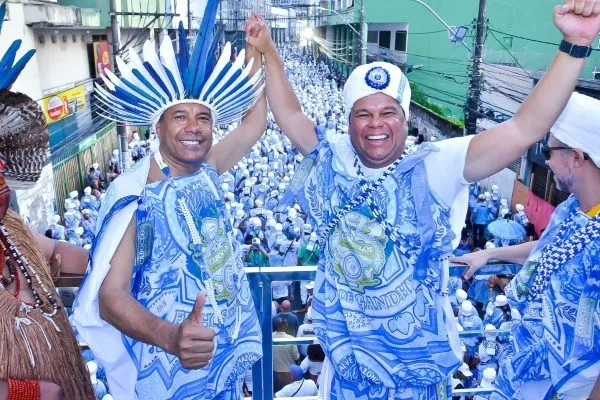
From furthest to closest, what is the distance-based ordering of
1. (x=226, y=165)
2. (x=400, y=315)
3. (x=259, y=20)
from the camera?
(x=259, y=20) < (x=226, y=165) < (x=400, y=315)

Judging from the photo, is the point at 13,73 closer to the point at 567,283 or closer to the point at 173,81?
the point at 173,81

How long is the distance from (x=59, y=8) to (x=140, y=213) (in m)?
11.4

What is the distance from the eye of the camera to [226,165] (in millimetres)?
2045

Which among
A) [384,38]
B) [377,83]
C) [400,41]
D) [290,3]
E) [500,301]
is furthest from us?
[290,3]

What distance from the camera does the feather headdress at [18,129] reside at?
1.50 meters

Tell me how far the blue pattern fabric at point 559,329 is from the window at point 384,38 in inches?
1095

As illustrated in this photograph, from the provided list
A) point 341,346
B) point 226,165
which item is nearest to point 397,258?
point 341,346

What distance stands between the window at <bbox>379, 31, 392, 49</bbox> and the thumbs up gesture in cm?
2848

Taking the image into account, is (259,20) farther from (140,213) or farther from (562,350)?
(562,350)

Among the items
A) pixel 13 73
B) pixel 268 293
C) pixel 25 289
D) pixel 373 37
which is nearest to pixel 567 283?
pixel 268 293

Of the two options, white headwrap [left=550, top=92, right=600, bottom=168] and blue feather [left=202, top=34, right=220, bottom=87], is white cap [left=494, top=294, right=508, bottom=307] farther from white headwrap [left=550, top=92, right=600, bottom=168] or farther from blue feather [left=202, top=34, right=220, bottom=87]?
blue feather [left=202, top=34, right=220, bottom=87]

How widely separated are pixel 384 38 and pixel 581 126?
2859cm

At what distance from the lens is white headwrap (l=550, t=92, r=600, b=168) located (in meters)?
1.63

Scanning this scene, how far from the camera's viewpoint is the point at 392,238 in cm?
169
